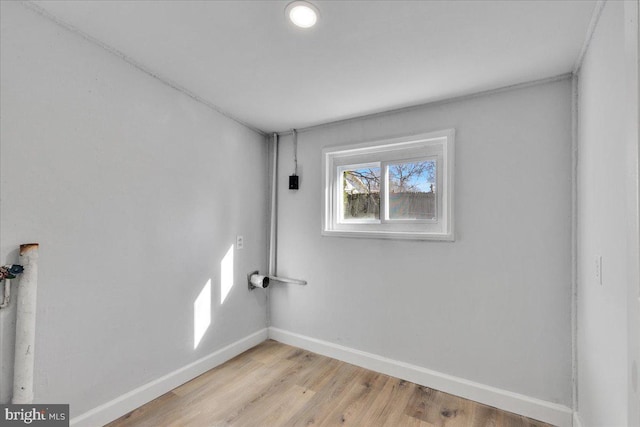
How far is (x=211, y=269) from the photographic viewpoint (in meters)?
2.10

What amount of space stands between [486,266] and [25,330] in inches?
94.6

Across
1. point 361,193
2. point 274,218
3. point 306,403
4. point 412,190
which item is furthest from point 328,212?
point 306,403

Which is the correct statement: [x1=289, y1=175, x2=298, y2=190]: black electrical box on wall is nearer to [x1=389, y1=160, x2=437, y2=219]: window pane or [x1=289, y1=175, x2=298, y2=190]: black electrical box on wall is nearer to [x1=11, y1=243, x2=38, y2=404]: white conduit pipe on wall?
[x1=389, y1=160, x2=437, y2=219]: window pane

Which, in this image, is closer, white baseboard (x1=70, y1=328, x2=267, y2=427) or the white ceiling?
the white ceiling

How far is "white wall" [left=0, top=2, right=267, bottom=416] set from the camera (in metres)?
1.20

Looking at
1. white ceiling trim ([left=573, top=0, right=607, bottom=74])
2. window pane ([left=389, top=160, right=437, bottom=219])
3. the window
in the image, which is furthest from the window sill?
white ceiling trim ([left=573, top=0, right=607, bottom=74])

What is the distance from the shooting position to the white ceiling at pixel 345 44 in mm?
1170

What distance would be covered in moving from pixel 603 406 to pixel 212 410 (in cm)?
191

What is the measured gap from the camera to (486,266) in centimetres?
176

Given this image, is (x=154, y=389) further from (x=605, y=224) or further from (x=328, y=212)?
(x=605, y=224)

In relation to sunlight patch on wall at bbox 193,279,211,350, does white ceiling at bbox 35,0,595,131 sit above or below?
above

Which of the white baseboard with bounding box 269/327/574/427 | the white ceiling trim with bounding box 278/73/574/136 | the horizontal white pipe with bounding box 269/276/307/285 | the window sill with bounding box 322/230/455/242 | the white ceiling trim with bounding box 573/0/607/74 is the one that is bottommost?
the white baseboard with bounding box 269/327/574/427

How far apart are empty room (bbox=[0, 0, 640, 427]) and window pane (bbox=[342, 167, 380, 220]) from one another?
0.07 feet

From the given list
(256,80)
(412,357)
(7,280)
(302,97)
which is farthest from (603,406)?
(7,280)
